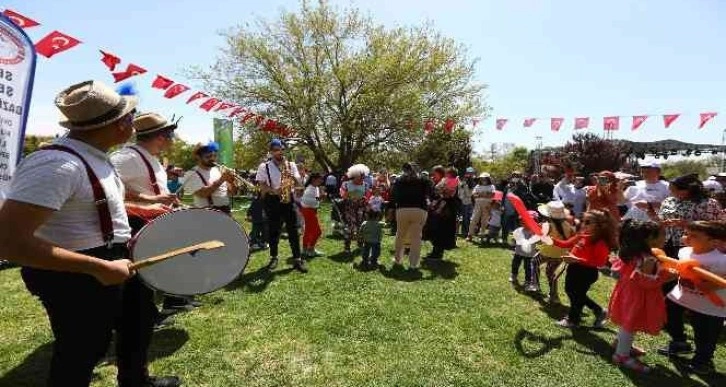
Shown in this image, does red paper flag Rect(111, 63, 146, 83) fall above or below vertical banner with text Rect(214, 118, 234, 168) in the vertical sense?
above

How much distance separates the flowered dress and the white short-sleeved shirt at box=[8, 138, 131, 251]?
3870 mm

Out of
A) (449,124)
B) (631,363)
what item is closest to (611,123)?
(449,124)

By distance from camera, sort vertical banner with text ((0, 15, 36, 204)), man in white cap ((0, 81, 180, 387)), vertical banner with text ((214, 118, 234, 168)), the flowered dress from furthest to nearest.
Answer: vertical banner with text ((214, 118, 234, 168))
vertical banner with text ((0, 15, 36, 204))
the flowered dress
man in white cap ((0, 81, 180, 387))

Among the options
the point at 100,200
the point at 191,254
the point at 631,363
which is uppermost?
the point at 100,200

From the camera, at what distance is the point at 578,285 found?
4.68 meters

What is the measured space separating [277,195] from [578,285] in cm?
398

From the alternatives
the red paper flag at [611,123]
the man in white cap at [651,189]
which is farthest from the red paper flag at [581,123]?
the man in white cap at [651,189]

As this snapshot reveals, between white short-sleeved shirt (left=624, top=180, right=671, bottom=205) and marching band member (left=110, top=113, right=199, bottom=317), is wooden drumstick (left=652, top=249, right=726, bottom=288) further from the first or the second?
marching band member (left=110, top=113, right=199, bottom=317)

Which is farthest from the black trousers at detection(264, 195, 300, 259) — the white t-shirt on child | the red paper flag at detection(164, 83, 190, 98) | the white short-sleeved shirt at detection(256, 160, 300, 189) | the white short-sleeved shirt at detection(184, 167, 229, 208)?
the red paper flag at detection(164, 83, 190, 98)

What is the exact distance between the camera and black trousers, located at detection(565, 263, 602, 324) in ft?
15.2

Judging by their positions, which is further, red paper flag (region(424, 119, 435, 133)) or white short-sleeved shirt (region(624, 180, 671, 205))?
red paper flag (region(424, 119, 435, 133))

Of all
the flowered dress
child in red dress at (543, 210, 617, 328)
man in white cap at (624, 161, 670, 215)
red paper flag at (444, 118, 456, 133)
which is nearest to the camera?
the flowered dress

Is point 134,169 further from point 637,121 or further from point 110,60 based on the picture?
point 637,121

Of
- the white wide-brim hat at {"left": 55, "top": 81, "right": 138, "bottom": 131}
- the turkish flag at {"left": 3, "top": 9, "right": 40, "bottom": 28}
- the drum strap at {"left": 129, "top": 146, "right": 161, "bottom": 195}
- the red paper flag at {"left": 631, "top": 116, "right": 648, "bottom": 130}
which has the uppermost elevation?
the turkish flag at {"left": 3, "top": 9, "right": 40, "bottom": 28}
